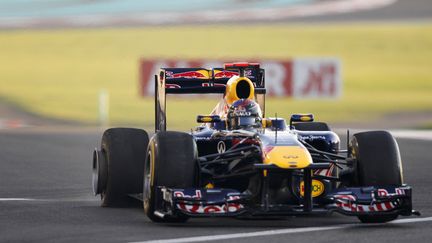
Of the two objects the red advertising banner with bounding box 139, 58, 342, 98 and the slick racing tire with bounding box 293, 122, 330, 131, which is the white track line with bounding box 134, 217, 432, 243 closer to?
the slick racing tire with bounding box 293, 122, 330, 131

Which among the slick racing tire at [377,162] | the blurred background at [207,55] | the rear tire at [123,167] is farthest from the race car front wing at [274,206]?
the blurred background at [207,55]

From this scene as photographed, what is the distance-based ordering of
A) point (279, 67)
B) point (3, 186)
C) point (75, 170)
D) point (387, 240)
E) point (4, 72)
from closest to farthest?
1. point (387, 240)
2. point (3, 186)
3. point (75, 170)
4. point (279, 67)
5. point (4, 72)

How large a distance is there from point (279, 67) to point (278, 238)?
89.6ft

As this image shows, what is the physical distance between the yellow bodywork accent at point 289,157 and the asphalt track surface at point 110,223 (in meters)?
0.63

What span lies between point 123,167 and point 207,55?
124 feet

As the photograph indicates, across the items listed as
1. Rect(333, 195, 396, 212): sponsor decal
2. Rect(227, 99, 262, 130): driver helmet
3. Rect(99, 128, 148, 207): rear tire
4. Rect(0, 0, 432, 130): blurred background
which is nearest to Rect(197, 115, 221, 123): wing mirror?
Rect(227, 99, 262, 130): driver helmet

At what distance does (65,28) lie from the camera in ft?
198

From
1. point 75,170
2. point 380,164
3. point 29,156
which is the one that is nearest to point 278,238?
point 380,164

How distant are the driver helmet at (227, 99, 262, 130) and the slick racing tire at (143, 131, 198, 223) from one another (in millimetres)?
1386

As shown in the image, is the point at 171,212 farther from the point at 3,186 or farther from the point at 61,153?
the point at 61,153

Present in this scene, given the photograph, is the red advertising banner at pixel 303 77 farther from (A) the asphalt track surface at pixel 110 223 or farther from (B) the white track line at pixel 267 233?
(B) the white track line at pixel 267 233

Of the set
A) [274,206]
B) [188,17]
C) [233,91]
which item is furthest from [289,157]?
[188,17]

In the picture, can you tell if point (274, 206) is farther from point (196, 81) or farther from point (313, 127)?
point (196, 81)

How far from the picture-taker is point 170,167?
43.2ft
